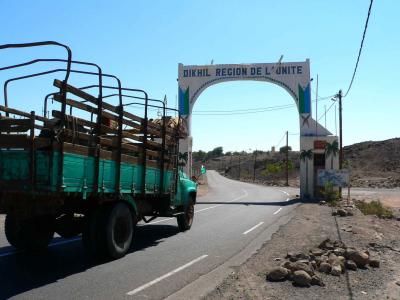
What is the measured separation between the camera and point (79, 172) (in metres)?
8.38

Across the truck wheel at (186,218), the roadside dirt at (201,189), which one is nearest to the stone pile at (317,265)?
the truck wheel at (186,218)

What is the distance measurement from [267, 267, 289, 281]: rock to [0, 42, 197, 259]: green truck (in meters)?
3.00

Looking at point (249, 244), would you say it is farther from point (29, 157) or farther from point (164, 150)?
point (29, 157)

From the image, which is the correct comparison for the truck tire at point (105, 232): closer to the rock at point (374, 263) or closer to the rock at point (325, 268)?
the rock at point (325, 268)

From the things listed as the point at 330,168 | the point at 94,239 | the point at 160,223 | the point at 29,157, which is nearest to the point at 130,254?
the point at 94,239

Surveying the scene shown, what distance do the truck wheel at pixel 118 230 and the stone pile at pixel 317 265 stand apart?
2935mm

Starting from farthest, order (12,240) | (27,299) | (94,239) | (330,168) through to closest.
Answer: (330,168) → (12,240) → (94,239) → (27,299)

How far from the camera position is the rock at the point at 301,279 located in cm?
730

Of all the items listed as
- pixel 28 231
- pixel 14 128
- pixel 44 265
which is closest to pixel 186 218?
pixel 28 231

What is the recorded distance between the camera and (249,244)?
12078mm

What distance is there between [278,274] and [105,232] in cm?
316

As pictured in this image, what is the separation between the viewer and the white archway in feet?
123

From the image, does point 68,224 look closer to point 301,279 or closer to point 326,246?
point 301,279

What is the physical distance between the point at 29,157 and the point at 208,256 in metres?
4.11
